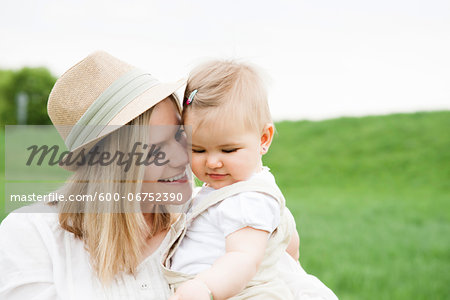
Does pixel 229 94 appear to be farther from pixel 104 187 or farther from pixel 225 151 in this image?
pixel 104 187

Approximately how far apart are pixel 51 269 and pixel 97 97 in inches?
26.7

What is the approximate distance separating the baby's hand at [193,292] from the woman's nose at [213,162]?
0.46m

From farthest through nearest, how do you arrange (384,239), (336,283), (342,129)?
(342,129), (384,239), (336,283)

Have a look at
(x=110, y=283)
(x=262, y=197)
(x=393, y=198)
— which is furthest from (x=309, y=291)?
(x=393, y=198)

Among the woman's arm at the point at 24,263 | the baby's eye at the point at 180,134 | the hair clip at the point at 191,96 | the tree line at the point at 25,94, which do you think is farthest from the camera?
the tree line at the point at 25,94

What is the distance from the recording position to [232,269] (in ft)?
5.08

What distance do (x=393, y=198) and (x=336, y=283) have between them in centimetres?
552

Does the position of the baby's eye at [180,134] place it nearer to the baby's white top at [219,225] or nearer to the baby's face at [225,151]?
the baby's face at [225,151]

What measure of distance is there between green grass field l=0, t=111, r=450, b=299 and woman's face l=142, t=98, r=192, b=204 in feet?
2.70

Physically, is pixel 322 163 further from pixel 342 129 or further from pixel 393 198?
pixel 393 198

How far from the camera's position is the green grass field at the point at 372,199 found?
4.92 meters

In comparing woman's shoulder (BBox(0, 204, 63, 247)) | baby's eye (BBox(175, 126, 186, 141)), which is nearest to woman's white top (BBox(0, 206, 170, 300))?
A: woman's shoulder (BBox(0, 204, 63, 247))

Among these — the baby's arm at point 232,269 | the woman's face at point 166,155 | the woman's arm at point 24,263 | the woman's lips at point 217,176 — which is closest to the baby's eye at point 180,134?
the woman's face at point 166,155

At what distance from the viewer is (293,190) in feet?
37.7
